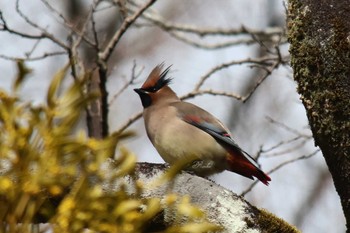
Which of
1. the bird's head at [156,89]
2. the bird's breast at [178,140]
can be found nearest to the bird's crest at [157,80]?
the bird's head at [156,89]

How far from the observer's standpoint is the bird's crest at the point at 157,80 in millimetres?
6461

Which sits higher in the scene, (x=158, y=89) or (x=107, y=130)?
(x=158, y=89)

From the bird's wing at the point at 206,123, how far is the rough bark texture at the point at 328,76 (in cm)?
235

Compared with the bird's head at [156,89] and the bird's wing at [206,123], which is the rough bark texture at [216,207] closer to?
the bird's wing at [206,123]

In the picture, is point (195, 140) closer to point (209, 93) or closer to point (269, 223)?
point (209, 93)

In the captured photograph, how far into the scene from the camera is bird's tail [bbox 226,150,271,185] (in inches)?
220

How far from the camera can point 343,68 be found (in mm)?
3334

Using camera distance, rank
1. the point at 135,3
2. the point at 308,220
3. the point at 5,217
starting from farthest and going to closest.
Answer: the point at 308,220 < the point at 135,3 < the point at 5,217

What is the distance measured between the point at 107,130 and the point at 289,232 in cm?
261

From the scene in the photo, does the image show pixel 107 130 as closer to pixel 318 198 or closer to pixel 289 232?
pixel 289 232

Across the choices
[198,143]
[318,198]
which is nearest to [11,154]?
[198,143]

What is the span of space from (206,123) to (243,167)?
46 centimetres

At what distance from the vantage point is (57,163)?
8.49 feet

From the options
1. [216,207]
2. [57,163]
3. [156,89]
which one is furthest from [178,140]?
[57,163]
